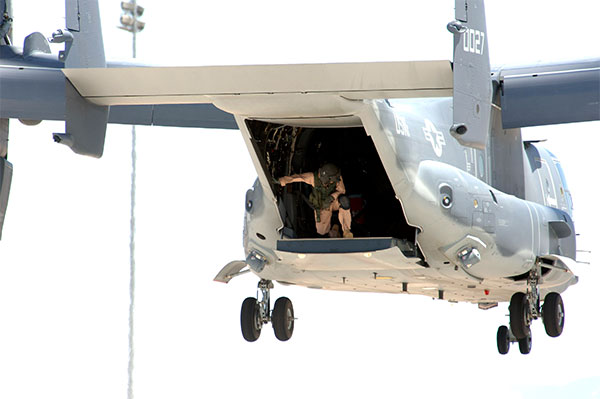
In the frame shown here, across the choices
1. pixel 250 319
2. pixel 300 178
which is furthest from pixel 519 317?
pixel 300 178

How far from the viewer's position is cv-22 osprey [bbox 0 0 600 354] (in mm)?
12812

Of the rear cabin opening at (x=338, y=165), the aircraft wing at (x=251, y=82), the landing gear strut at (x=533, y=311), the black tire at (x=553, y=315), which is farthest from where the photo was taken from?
the black tire at (x=553, y=315)

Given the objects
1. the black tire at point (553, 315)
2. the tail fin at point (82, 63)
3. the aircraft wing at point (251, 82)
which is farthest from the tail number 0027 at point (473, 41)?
the black tire at point (553, 315)

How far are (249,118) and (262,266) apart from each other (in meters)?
2.98

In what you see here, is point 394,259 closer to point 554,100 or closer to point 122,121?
point 554,100

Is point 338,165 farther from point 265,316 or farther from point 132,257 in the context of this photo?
point 132,257

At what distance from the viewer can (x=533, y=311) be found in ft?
58.0

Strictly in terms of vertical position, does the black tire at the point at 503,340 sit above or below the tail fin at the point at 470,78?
below

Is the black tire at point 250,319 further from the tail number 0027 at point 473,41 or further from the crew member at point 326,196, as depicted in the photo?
the tail number 0027 at point 473,41

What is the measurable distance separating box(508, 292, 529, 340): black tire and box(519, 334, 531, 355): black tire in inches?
29.2

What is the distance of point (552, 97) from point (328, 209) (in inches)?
156

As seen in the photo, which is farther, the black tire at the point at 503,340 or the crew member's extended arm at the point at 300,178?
the black tire at the point at 503,340

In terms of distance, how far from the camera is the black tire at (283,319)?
18047 mm

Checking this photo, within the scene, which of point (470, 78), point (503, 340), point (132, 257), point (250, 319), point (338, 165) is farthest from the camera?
point (132, 257)
